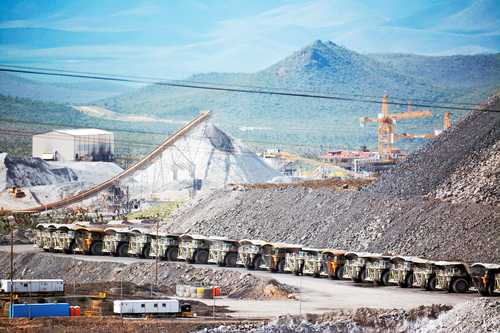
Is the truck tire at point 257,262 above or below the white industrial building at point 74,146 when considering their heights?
below

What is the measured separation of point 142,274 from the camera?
62.4 metres

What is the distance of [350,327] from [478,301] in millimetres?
4767

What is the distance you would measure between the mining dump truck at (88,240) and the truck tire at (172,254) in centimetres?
601

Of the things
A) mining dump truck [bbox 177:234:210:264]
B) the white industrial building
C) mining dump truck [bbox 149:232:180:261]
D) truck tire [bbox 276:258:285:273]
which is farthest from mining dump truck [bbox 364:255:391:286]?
the white industrial building

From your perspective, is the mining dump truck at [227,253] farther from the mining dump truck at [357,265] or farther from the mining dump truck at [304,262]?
the mining dump truck at [357,265]

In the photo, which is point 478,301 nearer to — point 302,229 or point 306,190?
point 302,229

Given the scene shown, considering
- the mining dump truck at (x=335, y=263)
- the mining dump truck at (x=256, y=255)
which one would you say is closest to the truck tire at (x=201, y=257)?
the mining dump truck at (x=256, y=255)

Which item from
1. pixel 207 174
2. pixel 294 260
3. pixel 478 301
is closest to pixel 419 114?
pixel 207 174

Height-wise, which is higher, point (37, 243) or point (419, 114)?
point (419, 114)

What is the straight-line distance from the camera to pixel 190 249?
2655 inches

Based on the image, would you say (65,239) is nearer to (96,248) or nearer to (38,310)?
(96,248)

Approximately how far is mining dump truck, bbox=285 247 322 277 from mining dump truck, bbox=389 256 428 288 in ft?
16.8

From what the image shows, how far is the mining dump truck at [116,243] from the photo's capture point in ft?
237

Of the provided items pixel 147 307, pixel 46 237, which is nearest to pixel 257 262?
pixel 46 237
